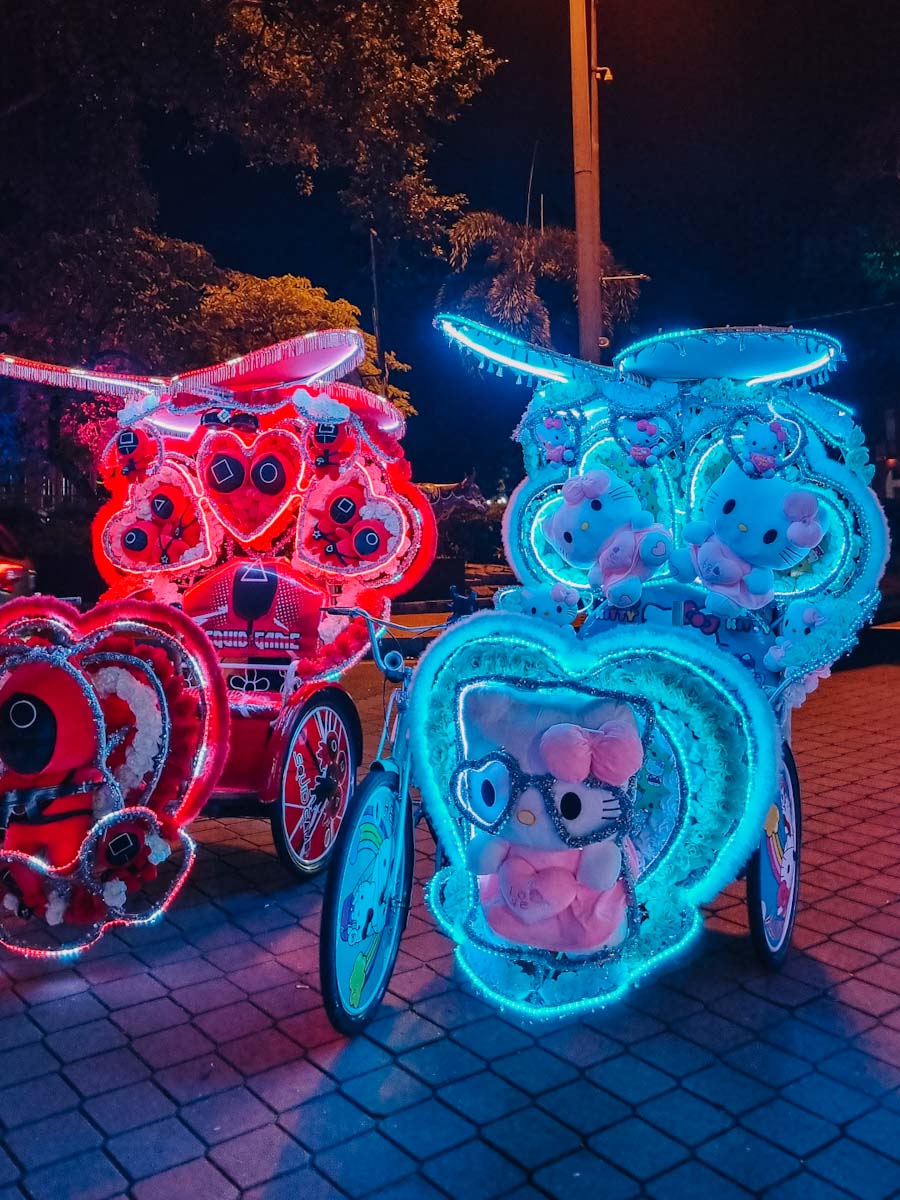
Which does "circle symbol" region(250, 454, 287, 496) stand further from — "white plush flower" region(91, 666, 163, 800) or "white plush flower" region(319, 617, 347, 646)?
"white plush flower" region(91, 666, 163, 800)

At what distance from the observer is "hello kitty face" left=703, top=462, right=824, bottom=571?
4051mm

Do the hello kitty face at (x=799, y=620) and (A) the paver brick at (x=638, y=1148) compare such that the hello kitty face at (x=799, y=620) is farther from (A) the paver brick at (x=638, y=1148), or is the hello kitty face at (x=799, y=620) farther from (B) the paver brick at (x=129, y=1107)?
(B) the paver brick at (x=129, y=1107)

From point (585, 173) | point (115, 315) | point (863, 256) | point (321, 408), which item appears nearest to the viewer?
point (321, 408)

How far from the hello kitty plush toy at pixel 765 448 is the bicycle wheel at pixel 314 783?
7.61 ft

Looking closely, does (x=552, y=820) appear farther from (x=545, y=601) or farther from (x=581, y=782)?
(x=545, y=601)

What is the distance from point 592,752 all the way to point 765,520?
1.58 meters

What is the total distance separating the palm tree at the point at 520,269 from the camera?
1986 cm

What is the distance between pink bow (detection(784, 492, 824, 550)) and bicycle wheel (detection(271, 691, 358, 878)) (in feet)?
7.76

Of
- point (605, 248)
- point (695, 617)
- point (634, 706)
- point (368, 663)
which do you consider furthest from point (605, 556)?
point (605, 248)

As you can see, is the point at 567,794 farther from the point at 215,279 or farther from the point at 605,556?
the point at 215,279

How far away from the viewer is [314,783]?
514cm

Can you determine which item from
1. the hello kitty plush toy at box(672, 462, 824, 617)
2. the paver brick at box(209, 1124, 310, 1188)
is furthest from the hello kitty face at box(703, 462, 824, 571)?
the paver brick at box(209, 1124, 310, 1188)

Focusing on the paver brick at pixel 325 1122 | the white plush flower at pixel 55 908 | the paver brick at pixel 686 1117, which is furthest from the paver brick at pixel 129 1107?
the paver brick at pixel 686 1117

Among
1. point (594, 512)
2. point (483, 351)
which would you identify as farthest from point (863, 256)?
point (483, 351)
